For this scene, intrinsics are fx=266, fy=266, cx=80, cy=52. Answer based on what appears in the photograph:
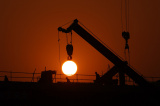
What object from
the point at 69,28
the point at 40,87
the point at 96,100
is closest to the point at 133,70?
the point at 96,100

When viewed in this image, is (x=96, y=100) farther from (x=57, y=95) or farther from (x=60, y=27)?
(x=60, y=27)

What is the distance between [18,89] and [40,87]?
7.23ft

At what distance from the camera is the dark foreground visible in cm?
2614

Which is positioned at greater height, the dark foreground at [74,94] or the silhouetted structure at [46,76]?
the silhouetted structure at [46,76]

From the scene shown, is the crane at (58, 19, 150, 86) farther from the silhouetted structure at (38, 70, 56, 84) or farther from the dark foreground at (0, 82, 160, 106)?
the silhouetted structure at (38, 70, 56, 84)

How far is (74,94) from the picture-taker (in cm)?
2839

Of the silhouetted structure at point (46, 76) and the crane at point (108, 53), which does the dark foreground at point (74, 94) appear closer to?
the crane at point (108, 53)

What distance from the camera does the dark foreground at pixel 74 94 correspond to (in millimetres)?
26141

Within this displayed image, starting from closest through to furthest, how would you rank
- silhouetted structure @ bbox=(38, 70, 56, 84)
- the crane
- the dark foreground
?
the dark foreground
silhouetted structure @ bbox=(38, 70, 56, 84)
the crane

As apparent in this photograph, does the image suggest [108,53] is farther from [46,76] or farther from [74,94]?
[46,76]

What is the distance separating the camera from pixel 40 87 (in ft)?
89.0

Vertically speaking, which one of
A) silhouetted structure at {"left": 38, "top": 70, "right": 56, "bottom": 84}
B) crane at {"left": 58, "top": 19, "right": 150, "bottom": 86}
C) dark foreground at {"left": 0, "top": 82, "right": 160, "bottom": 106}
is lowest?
dark foreground at {"left": 0, "top": 82, "right": 160, "bottom": 106}

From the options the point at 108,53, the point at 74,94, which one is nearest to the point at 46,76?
the point at 74,94

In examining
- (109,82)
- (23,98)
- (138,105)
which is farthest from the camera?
(109,82)
